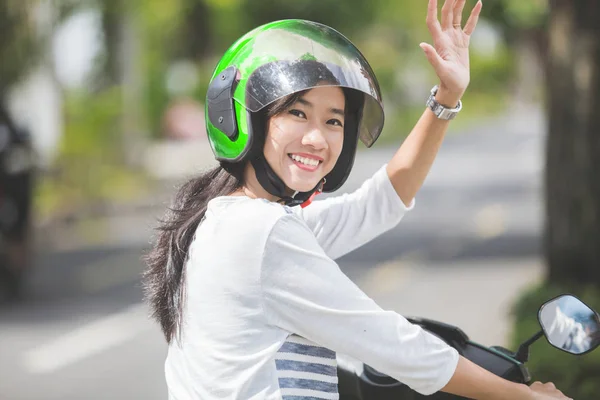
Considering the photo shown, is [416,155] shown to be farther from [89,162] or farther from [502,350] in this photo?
[89,162]

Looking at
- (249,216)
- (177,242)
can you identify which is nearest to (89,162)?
(177,242)

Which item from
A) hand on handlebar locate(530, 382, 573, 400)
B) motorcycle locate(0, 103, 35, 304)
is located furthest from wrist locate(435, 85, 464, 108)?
motorcycle locate(0, 103, 35, 304)

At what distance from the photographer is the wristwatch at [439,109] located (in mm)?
2824

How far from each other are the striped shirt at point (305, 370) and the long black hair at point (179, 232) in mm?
287

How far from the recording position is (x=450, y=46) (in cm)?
268

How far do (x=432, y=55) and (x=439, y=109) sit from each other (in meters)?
0.29

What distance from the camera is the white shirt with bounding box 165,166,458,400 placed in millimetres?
2289

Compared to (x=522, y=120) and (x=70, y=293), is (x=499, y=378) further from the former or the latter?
(x=522, y=120)

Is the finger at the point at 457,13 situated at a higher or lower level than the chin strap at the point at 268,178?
higher

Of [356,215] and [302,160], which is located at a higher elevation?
[302,160]

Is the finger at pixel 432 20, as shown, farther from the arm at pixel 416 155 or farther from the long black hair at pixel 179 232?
the long black hair at pixel 179 232

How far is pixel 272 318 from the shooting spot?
2340mm

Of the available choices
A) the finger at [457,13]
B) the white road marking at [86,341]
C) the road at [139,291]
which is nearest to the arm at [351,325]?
the finger at [457,13]

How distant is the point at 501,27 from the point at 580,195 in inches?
221
